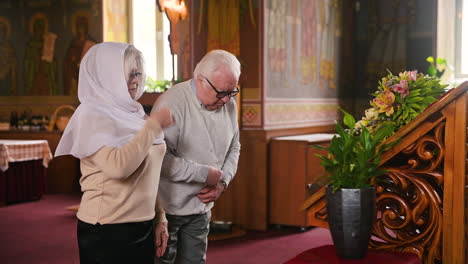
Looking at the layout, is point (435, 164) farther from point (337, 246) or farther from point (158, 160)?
point (158, 160)

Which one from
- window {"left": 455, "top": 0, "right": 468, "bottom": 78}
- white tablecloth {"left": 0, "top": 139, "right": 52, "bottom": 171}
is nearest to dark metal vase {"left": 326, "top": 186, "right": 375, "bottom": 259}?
white tablecloth {"left": 0, "top": 139, "right": 52, "bottom": 171}

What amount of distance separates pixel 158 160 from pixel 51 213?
5.88 meters

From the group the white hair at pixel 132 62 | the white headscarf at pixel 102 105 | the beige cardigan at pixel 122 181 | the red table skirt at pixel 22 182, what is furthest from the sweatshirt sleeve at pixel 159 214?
the red table skirt at pixel 22 182

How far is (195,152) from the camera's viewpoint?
9.60 ft

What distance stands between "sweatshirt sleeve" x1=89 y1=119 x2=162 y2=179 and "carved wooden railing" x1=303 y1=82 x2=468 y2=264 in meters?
0.78

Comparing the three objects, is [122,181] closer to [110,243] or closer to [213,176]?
[110,243]

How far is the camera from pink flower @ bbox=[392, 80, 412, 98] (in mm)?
2795

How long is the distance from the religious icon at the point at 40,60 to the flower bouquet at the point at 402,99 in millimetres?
8443

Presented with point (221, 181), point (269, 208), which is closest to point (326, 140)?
point (269, 208)

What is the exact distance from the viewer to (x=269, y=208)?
687cm

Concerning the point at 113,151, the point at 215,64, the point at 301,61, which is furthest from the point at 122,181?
the point at 301,61

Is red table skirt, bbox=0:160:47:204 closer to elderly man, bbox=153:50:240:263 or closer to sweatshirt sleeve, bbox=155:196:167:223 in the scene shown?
elderly man, bbox=153:50:240:263

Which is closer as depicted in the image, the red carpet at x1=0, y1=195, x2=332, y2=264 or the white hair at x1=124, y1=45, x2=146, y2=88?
the white hair at x1=124, y1=45, x2=146, y2=88

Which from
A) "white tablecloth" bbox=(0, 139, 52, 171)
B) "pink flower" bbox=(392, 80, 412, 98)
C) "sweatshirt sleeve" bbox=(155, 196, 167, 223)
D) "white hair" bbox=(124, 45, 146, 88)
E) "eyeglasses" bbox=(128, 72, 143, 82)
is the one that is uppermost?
"white hair" bbox=(124, 45, 146, 88)
